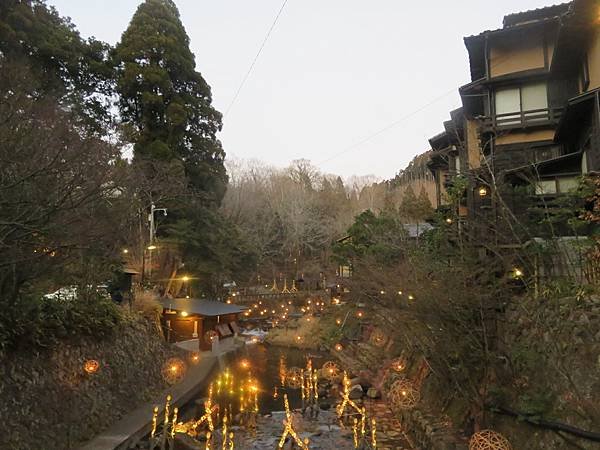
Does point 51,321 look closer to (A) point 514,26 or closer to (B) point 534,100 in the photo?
(B) point 534,100

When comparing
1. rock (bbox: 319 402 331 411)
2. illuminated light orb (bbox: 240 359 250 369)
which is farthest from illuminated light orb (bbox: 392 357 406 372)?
illuminated light orb (bbox: 240 359 250 369)

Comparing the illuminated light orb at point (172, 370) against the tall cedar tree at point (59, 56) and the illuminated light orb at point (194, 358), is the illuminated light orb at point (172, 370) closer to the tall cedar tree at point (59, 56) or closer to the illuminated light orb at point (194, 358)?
the illuminated light orb at point (194, 358)

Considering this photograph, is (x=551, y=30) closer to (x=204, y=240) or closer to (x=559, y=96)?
(x=559, y=96)

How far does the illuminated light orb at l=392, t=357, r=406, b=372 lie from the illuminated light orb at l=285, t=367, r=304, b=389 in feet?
14.9

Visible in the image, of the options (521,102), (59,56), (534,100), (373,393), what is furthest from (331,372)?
(59,56)

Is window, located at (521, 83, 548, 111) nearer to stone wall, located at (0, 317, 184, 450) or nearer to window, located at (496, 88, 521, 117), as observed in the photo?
window, located at (496, 88, 521, 117)

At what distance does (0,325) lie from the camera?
33.7 feet

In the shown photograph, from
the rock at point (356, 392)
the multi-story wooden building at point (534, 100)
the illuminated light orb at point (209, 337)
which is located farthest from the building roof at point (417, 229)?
the illuminated light orb at point (209, 337)

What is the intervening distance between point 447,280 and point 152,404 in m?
10.8

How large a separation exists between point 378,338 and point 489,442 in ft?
50.2

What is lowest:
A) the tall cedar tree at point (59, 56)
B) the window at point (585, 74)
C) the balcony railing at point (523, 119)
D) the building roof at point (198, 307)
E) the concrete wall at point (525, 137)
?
the building roof at point (198, 307)

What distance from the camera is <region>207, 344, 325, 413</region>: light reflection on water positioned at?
18109 mm

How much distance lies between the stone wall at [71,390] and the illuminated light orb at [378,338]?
11.3 meters

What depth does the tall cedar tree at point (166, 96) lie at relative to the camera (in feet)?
82.3
